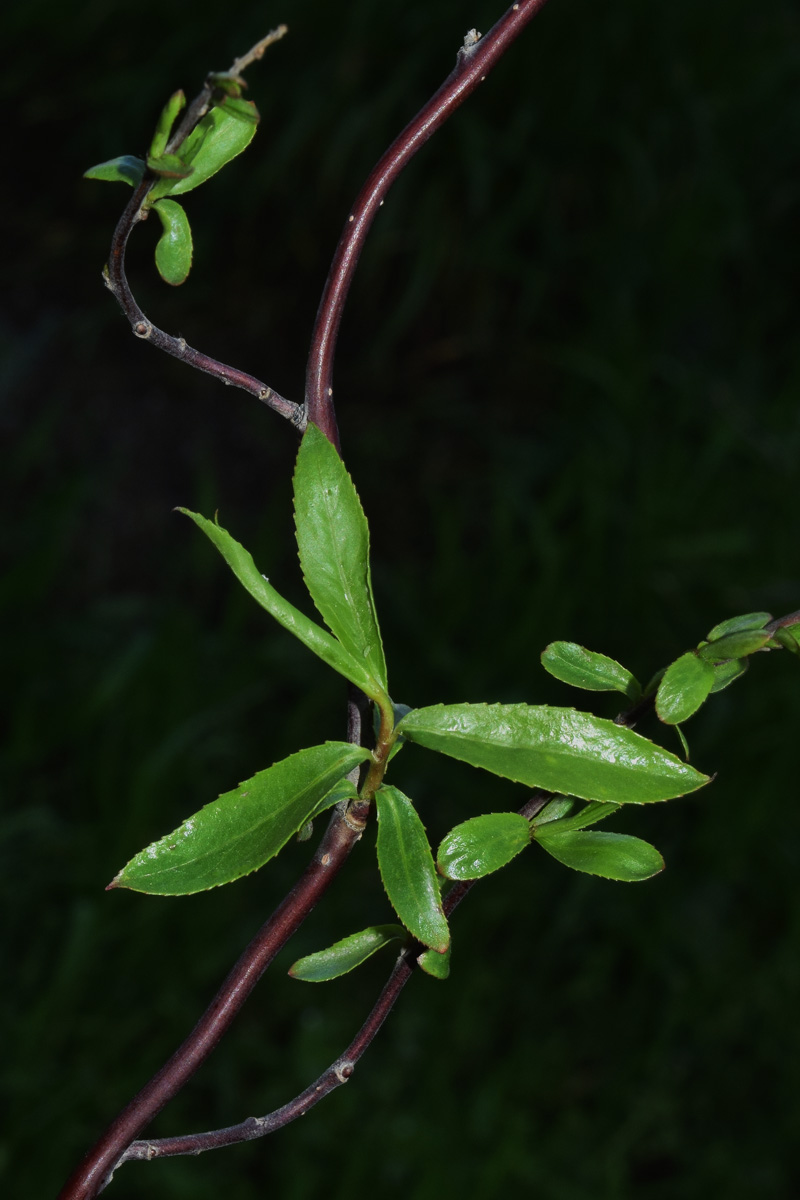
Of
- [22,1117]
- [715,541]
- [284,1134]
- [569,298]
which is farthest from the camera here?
[569,298]

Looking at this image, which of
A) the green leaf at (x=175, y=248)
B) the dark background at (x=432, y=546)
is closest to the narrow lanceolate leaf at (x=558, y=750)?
the green leaf at (x=175, y=248)

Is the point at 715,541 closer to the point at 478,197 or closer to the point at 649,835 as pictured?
the point at 649,835

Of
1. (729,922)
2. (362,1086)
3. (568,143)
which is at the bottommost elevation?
(729,922)

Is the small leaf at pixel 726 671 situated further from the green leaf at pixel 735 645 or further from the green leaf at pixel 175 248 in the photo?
the green leaf at pixel 175 248

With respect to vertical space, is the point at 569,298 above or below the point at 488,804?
above

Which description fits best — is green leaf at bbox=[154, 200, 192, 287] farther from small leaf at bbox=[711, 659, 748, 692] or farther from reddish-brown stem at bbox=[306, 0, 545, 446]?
small leaf at bbox=[711, 659, 748, 692]

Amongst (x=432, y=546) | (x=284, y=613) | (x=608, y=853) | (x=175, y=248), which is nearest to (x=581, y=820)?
(x=608, y=853)

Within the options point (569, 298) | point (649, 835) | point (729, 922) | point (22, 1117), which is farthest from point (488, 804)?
point (569, 298)

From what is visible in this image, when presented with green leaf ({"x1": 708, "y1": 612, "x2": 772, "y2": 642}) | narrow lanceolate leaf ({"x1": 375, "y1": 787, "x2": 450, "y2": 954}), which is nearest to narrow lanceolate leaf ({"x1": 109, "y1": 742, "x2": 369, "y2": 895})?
narrow lanceolate leaf ({"x1": 375, "y1": 787, "x2": 450, "y2": 954})
